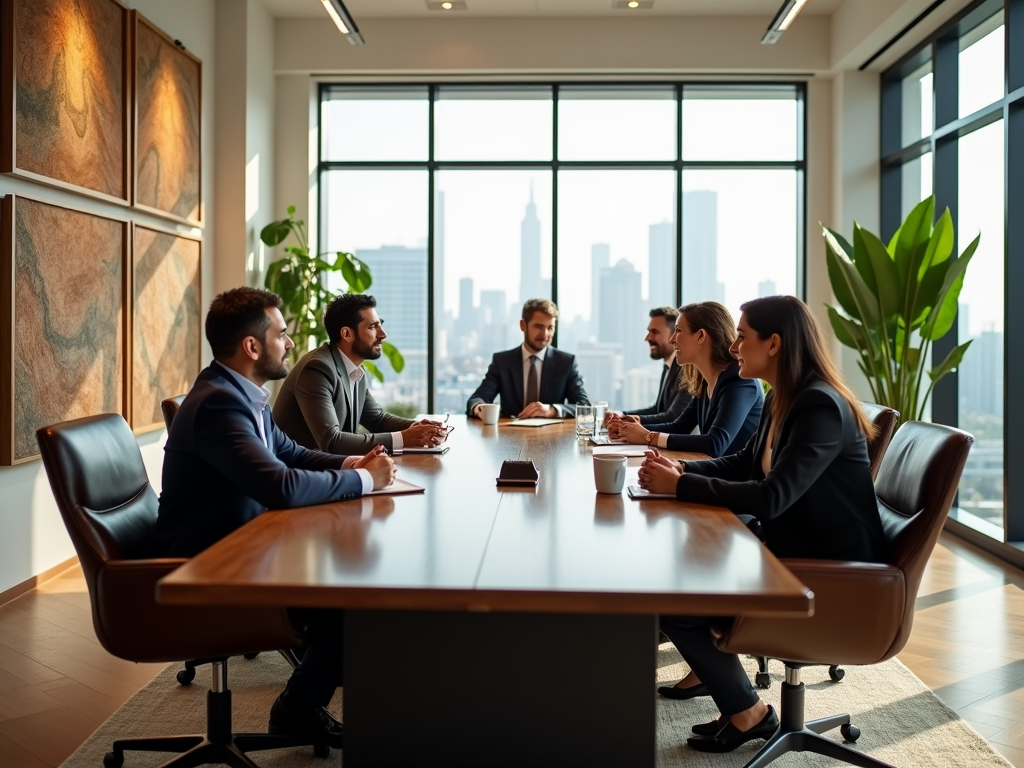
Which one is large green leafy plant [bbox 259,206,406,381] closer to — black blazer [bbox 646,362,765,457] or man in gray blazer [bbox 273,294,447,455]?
man in gray blazer [bbox 273,294,447,455]

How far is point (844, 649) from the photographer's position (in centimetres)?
223

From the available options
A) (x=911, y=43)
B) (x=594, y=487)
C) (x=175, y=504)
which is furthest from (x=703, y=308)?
(x=911, y=43)

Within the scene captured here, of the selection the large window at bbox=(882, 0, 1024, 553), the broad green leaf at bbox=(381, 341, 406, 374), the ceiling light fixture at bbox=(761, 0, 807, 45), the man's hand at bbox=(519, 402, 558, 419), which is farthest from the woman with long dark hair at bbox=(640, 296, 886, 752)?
the broad green leaf at bbox=(381, 341, 406, 374)

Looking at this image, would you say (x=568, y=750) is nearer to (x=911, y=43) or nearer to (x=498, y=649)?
(x=498, y=649)

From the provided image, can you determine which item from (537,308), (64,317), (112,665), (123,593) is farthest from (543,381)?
(123,593)

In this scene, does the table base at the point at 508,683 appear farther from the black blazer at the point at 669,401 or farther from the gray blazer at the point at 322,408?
the black blazer at the point at 669,401

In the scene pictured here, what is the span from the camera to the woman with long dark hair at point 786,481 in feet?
7.67

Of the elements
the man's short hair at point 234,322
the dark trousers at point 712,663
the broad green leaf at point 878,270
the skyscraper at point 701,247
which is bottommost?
the dark trousers at point 712,663

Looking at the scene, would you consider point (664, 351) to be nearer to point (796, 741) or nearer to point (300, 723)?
point (796, 741)

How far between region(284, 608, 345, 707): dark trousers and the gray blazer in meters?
0.98

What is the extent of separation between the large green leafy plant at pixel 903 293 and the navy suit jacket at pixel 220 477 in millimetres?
3781

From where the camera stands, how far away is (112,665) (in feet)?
11.2

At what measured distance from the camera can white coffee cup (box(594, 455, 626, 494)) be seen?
8.29 ft

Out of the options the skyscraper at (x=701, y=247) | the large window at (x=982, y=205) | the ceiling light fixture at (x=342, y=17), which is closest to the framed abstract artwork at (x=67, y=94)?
the ceiling light fixture at (x=342, y=17)
